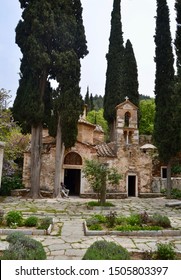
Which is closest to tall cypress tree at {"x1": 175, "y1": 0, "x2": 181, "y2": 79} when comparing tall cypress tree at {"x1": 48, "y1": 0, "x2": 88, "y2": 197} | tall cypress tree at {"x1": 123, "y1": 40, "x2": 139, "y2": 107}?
tall cypress tree at {"x1": 48, "y1": 0, "x2": 88, "y2": 197}

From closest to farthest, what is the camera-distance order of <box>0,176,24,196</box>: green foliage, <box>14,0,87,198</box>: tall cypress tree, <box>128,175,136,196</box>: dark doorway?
1. <box>14,0,87,198</box>: tall cypress tree
2. <box>0,176,24,196</box>: green foliage
3. <box>128,175,136,196</box>: dark doorway

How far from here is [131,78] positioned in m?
27.1

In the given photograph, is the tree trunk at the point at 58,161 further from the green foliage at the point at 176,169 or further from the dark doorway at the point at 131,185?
the green foliage at the point at 176,169

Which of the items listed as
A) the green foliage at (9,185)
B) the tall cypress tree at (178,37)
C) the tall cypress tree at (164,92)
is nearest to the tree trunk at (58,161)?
the green foliage at (9,185)

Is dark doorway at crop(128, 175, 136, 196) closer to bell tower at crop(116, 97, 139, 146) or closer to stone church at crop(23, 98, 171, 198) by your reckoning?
stone church at crop(23, 98, 171, 198)

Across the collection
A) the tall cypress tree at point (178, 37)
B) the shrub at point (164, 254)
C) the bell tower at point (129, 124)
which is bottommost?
the shrub at point (164, 254)

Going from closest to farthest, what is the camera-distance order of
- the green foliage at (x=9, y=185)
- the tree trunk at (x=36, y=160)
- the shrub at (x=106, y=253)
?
the shrub at (x=106, y=253) → the tree trunk at (x=36, y=160) → the green foliage at (x=9, y=185)

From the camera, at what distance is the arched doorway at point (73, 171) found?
1952cm

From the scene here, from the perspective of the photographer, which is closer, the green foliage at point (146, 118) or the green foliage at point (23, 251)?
the green foliage at point (23, 251)

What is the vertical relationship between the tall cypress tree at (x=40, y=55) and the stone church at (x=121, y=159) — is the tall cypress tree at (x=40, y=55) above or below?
above

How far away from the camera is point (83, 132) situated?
21.7 m

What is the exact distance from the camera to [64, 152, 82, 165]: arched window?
770 inches

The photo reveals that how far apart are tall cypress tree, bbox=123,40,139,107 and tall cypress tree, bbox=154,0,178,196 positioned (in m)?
7.31

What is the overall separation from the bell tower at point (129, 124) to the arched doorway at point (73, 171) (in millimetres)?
3373
